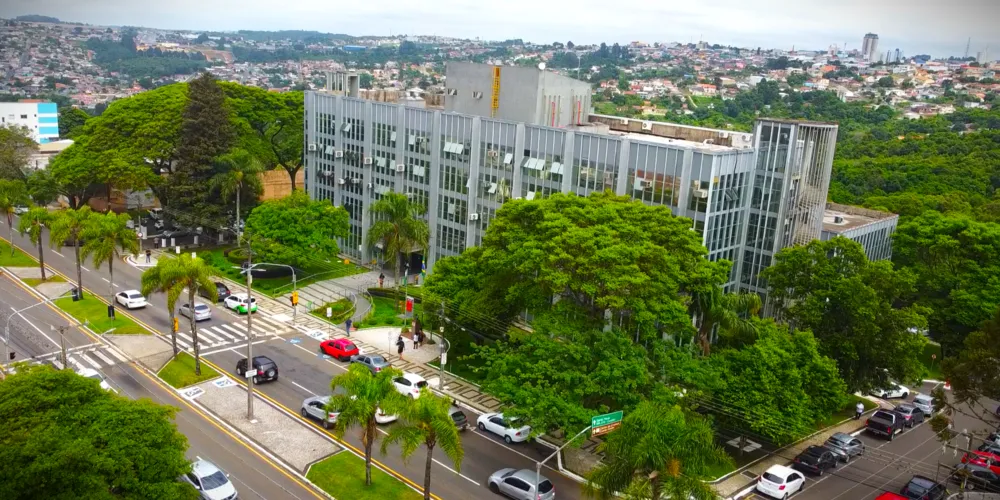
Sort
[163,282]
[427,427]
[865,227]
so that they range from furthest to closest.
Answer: [865,227], [163,282], [427,427]

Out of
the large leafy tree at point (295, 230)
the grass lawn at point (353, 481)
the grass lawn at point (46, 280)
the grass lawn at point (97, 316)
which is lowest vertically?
the grass lawn at point (46, 280)

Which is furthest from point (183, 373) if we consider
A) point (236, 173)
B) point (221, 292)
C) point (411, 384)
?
point (236, 173)

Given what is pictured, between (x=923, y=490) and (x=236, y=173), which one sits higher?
(x=236, y=173)

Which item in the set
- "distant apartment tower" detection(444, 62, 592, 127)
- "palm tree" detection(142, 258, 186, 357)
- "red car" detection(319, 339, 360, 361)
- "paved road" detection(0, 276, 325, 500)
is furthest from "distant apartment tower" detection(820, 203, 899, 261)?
"palm tree" detection(142, 258, 186, 357)

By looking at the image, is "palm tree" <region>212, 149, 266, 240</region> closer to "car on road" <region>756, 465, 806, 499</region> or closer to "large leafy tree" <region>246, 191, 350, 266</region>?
"large leafy tree" <region>246, 191, 350, 266</region>

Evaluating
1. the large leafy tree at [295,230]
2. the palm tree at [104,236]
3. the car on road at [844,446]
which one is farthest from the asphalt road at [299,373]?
the car on road at [844,446]

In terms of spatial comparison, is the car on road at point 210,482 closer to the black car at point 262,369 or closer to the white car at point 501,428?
the black car at point 262,369

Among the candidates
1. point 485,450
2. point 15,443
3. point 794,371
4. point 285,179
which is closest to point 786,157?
point 794,371

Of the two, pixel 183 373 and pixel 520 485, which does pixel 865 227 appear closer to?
pixel 520 485
